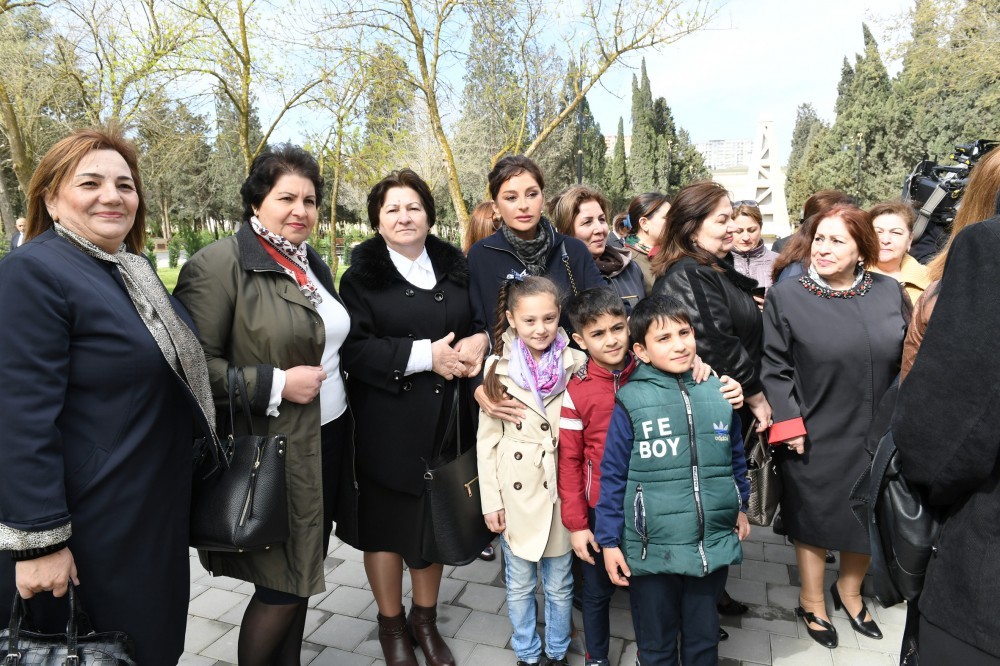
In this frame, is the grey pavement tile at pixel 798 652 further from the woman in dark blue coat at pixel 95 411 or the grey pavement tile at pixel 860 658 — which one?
the woman in dark blue coat at pixel 95 411

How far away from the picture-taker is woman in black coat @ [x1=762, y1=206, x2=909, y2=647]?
110 inches

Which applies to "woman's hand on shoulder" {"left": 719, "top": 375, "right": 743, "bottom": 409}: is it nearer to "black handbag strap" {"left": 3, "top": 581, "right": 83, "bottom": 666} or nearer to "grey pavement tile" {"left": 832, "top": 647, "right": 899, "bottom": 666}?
"grey pavement tile" {"left": 832, "top": 647, "right": 899, "bottom": 666}

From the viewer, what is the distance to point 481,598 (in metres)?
3.38

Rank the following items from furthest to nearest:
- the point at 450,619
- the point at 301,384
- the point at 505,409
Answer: the point at 450,619 → the point at 505,409 → the point at 301,384

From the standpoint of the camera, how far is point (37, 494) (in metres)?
1.55

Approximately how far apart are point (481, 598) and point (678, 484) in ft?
5.45

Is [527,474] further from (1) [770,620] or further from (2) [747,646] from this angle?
(1) [770,620]

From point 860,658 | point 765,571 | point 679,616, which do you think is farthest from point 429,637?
point 765,571

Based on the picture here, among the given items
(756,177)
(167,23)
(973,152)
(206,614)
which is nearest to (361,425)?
(206,614)

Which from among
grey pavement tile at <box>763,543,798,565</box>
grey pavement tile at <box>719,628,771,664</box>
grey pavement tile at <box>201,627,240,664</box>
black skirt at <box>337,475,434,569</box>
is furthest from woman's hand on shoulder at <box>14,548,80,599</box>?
grey pavement tile at <box>763,543,798,565</box>

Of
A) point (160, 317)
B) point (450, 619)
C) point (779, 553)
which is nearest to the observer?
point (160, 317)

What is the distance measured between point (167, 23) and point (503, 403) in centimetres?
1360

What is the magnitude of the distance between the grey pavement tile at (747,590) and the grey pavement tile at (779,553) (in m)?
0.37

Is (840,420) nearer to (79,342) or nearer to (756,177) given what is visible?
(79,342)
